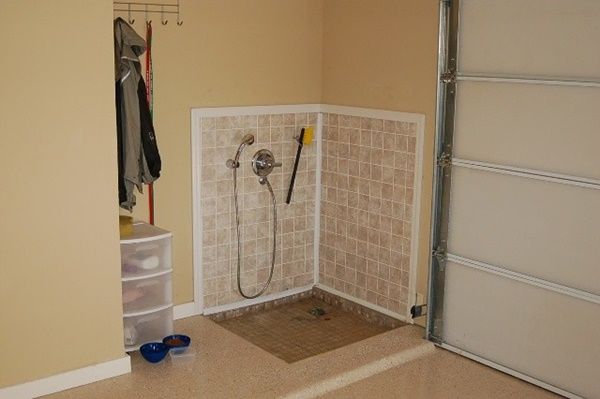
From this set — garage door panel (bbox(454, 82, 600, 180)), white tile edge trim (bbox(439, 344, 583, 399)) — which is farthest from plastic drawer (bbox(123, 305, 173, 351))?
garage door panel (bbox(454, 82, 600, 180))

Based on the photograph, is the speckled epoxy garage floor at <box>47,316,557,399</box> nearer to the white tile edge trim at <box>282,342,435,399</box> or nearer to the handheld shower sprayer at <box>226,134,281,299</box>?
the white tile edge trim at <box>282,342,435,399</box>

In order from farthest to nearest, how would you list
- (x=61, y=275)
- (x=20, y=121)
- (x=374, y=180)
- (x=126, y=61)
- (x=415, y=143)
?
(x=374, y=180) → (x=415, y=143) → (x=126, y=61) → (x=61, y=275) → (x=20, y=121)

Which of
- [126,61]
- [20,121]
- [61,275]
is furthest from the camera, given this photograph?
[126,61]

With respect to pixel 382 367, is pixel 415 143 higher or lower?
higher

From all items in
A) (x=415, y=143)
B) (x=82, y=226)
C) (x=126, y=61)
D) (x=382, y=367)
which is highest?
(x=126, y=61)

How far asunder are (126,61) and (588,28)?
7.60 feet

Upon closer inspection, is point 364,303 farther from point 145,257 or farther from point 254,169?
point 145,257

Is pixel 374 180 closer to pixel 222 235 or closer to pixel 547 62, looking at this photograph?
pixel 222 235

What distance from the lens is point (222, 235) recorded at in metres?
4.89

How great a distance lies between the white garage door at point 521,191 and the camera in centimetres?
368

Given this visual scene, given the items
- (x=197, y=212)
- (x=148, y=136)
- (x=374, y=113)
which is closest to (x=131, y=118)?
(x=148, y=136)

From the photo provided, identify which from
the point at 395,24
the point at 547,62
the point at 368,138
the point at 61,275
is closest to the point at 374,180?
the point at 368,138

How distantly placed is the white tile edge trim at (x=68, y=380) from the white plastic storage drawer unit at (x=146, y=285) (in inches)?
9.3

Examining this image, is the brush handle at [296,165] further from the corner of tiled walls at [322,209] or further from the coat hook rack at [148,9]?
the coat hook rack at [148,9]
